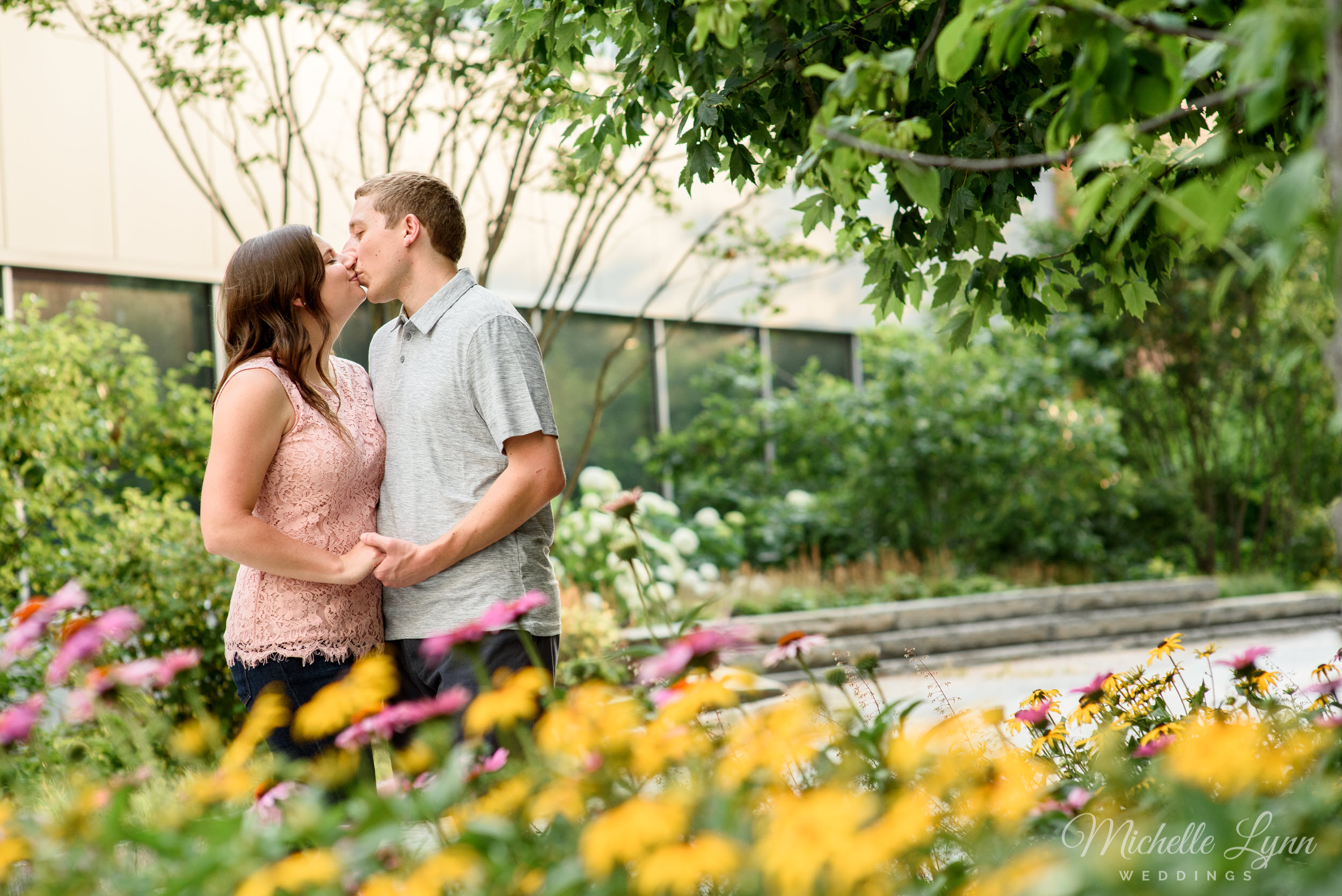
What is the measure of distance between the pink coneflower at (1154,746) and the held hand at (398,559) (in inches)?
59.0

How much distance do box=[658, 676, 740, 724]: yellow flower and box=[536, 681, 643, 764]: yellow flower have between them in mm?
66

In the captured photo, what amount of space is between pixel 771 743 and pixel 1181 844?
2.05ft

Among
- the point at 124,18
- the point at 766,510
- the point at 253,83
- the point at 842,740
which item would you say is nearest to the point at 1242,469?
the point at 766,510

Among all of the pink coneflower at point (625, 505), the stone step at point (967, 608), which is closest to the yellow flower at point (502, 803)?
the pink coneflower at point (625, 505)

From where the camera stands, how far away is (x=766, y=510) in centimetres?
1079

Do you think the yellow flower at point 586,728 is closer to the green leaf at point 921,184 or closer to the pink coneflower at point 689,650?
the pink coneflower at point 689,650

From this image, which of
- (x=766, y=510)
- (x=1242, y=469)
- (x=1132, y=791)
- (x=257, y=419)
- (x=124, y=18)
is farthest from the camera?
(x=1242, y=469)

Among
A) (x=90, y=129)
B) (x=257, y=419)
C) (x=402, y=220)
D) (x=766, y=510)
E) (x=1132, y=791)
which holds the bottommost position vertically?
(x=766, y=510)

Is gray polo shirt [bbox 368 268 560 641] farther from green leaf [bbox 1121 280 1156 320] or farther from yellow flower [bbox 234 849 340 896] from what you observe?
green leaf [bbox 1121 280 1156 320]

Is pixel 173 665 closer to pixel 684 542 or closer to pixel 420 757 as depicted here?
pixel 420 757

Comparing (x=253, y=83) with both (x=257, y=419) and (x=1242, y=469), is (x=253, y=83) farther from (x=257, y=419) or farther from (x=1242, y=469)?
(x=1242, y=469)

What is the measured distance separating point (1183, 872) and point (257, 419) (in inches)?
76.2

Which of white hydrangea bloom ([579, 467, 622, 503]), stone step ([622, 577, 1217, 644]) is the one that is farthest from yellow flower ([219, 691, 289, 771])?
white hydrangea bloom ([579, 467, 622, 503])

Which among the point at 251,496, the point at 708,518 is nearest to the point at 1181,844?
the point at 251,496
